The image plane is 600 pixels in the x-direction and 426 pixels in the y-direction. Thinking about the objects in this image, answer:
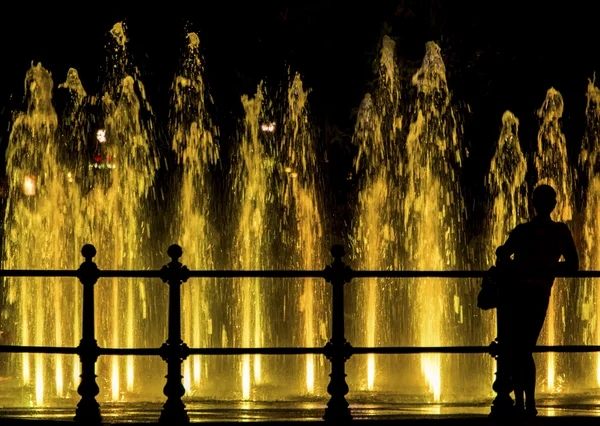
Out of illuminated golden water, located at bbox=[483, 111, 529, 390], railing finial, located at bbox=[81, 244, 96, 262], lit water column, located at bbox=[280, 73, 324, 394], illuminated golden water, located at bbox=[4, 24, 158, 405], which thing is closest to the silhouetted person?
railing finial, located at bbox=[81, 244, 96, 262]

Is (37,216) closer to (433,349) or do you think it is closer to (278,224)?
(278,224)

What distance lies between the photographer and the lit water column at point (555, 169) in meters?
15.9

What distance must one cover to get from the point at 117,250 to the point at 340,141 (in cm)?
718

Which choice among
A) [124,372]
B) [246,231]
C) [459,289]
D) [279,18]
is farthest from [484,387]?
[279,18]

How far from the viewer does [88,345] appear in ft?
25.8

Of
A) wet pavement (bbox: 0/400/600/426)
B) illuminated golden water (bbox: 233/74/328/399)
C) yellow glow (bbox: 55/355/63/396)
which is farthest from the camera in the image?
illuminated golden water (bbox: 233/74/328/399)

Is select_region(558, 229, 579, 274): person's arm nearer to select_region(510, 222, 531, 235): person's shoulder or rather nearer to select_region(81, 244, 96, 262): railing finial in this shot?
select_region(510, 222, 531, 235): person's shoulder

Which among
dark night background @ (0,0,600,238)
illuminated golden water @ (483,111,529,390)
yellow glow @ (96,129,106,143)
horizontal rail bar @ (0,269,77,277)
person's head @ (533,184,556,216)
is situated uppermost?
dark night background @ (0,0,600,238)

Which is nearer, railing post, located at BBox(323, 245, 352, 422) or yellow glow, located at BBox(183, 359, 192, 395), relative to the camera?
railing post, located at BBox(323, 245, 352, 422)

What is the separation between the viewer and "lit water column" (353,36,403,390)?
16.3 m

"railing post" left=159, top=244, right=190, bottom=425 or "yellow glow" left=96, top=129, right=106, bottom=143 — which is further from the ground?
"yellow glow" left=96, top=129, right=106, bottom=143

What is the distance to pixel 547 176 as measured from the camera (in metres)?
19.6

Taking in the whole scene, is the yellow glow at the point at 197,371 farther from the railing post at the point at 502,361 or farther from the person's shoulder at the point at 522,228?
the person's shoulder at the point at 522,228

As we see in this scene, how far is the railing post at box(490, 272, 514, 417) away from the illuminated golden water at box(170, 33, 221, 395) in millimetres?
4613
